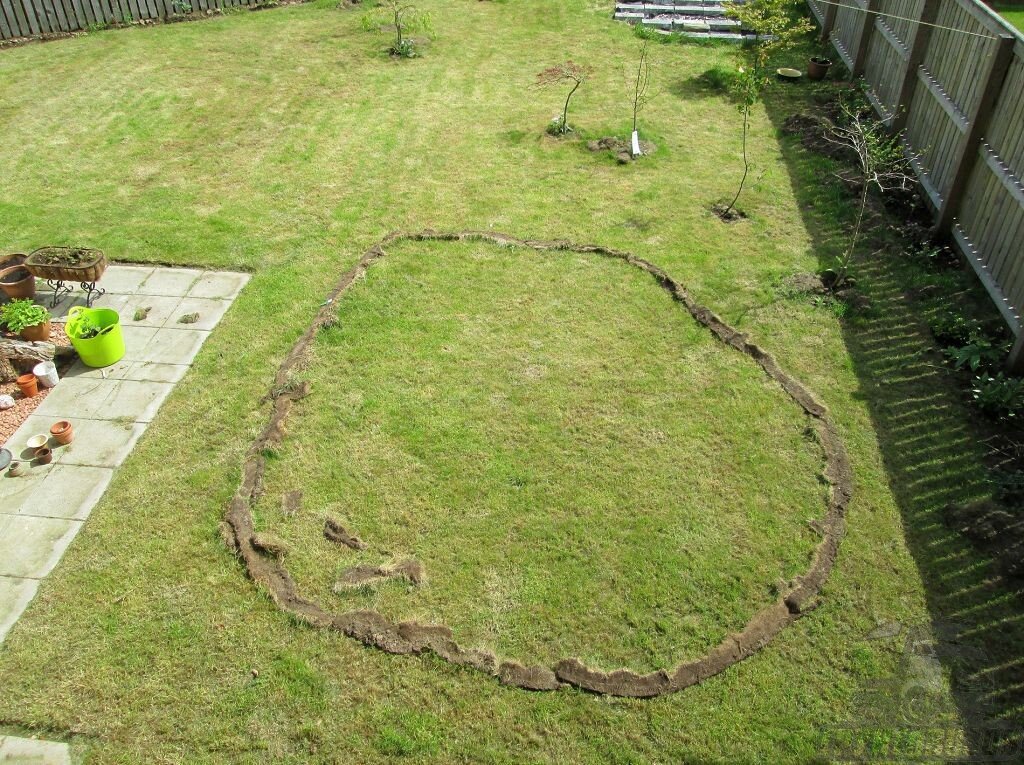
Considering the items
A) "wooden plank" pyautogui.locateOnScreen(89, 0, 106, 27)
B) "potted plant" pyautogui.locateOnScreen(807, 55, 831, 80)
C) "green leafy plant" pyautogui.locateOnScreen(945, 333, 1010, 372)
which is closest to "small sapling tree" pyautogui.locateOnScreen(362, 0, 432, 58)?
"wooden plank" pyautogui.locateOnScreen(89, 0, 106, 27)

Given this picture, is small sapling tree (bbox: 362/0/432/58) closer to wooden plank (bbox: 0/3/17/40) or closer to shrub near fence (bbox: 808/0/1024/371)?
wooden plank (bbox: 0/3/17/40)

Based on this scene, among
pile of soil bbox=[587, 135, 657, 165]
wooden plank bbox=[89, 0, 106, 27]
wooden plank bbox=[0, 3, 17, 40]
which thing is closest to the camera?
pile of soil bbox=[587, 135, 657, 165]

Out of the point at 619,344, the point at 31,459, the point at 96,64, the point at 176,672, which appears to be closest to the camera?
the point at 176,672

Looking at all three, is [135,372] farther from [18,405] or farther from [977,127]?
[977,127]

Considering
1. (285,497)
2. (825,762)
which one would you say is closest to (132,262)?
(285,497)

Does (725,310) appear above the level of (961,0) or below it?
below

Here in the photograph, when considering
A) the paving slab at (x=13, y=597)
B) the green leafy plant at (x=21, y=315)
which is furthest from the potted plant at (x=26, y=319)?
the paving slab at (x=13, y=597)

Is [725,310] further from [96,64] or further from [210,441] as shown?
[96,64]
